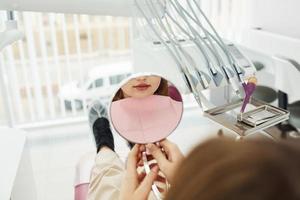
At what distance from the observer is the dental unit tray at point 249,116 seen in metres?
0.64

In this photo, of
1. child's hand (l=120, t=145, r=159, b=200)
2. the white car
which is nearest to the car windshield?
the white car

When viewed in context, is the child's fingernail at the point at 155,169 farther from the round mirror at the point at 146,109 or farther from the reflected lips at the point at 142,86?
the reflected lips at the point at 142,86

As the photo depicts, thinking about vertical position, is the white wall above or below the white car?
above

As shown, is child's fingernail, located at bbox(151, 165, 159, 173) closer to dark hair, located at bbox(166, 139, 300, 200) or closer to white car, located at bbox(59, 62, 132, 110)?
dark hair, located at bbox(166, 139, 300, 200)

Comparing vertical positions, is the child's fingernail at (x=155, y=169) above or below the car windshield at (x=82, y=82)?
above

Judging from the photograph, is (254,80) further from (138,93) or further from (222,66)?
(138,93)

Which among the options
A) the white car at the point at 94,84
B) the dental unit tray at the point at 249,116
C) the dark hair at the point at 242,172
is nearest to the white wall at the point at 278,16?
the white car at the point at 94,84

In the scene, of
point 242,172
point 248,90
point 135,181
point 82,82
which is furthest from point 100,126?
point 242,172

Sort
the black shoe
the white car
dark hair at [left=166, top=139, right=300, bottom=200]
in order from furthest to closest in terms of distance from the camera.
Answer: the white car, the black shoe, dark hair at [left=166, top=139, right=300, bottom=200]

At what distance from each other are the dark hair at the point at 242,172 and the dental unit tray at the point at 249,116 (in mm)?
283

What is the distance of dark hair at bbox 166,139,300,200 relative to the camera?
1.00 ft

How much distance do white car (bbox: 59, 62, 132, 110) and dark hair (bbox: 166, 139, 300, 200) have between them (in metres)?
2.09

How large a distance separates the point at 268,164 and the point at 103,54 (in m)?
2.17

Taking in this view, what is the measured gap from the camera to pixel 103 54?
2420 mm
